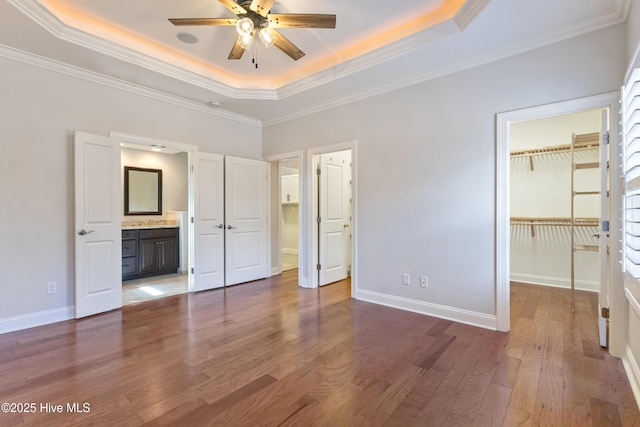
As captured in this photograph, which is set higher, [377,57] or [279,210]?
[377,57]

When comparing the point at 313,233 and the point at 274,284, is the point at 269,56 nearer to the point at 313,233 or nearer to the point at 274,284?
the point at 313,233

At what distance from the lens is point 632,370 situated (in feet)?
6.68

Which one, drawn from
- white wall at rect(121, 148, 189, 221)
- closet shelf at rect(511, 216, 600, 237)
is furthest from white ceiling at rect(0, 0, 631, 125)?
closet shelf at rect(511, 216, 600, 237)

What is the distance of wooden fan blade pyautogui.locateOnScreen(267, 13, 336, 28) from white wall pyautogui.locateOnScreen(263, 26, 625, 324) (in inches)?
61.5

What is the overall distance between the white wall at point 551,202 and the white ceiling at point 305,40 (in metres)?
2.37

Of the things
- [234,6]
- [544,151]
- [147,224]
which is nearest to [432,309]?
[544,151]

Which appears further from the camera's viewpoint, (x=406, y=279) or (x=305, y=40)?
(x=406, y=279)

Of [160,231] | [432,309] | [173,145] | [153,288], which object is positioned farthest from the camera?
[160,231]

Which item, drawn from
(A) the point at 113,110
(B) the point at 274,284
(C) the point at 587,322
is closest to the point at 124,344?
(B) the point at 274,284

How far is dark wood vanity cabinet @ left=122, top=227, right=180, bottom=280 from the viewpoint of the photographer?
16.4 ft

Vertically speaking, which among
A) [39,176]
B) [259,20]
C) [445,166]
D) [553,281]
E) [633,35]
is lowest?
[553,281]

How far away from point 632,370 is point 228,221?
14.9 ft

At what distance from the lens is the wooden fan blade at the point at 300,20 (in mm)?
2311

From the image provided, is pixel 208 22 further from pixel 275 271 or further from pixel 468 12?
pixel 275 271
